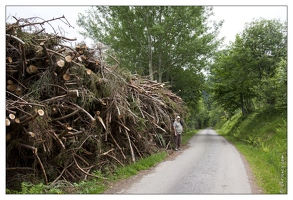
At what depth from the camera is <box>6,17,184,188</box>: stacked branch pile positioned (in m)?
5.21

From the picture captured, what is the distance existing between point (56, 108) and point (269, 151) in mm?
8080

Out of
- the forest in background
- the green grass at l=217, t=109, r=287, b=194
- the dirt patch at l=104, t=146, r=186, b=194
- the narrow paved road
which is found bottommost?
the dirt patch at l=104, t=146, r=186, b=194

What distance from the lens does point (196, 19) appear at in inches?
602

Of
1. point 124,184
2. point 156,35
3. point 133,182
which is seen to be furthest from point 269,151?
point 156,35

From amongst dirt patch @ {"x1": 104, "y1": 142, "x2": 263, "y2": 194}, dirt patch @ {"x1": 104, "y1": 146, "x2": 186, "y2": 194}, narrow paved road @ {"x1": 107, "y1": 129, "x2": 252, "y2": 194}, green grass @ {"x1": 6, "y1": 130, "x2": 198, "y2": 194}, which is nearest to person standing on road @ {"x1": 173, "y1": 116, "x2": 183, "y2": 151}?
narrow paved road @ {"x1": 107, "y1": 129, "x2": 252, "y2": 194}

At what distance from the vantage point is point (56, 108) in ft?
19.4

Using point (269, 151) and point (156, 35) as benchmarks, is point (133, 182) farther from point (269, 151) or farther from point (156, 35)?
point (156, 35)

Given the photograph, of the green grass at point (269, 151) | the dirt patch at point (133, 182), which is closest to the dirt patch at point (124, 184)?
the dirt patch at point (133, 182)

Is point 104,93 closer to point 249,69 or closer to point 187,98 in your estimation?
point 249,69

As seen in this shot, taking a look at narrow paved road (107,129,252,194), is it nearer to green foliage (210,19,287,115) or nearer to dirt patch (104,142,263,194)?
dirt patch (104,142,263,194)

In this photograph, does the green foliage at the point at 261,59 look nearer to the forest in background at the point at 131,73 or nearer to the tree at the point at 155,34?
the forest in background at the point at 131,73

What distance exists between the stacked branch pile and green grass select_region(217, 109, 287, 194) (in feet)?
13.2

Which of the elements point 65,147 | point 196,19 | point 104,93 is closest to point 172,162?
point 104,93

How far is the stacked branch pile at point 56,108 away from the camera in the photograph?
5.21 metres
